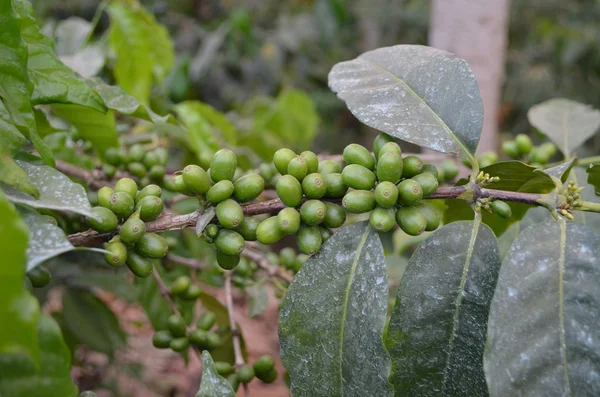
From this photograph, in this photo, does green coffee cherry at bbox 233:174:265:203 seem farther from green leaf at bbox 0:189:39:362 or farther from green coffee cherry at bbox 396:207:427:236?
green leaf at bbox 0:189:39:362

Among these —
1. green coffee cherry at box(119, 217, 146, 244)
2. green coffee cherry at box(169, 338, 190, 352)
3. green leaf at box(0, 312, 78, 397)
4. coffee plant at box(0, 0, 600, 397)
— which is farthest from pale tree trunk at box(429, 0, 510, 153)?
green leaf at box(0, 312, 78, 397)

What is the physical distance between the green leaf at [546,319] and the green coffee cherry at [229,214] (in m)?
0.37

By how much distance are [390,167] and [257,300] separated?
0.61 metres

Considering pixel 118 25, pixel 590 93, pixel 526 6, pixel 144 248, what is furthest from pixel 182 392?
pixel 526 6

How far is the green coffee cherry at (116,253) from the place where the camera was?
0.68m

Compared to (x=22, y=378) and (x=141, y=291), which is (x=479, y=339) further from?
(x=141, y=291)

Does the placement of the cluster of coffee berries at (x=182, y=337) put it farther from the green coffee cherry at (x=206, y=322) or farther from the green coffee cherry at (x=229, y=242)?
the green coffee cherry at (x=229, y=242)

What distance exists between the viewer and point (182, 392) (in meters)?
2.60

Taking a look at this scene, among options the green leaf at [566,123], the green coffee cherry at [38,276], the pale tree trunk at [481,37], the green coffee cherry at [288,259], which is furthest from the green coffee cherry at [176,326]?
the pale tree trunk at [481,37]

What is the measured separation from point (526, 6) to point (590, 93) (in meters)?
1.10

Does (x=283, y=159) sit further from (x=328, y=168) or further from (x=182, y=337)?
(x=182, y=337)

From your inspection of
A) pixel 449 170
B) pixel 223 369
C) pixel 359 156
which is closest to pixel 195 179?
pixel 359 156

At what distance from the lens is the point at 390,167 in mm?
730

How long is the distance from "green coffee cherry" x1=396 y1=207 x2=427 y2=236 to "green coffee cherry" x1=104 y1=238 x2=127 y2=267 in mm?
408
